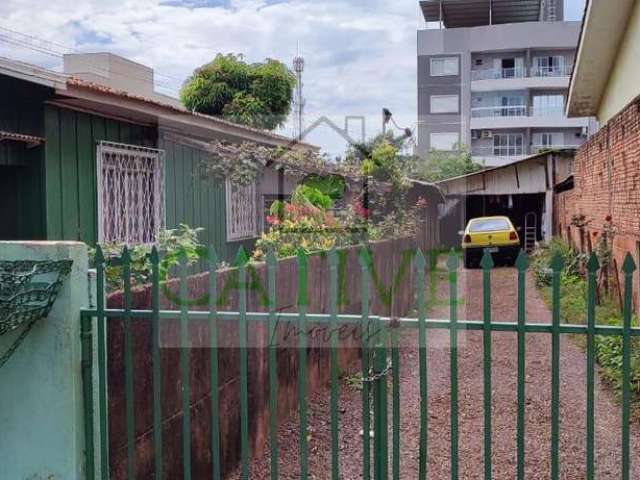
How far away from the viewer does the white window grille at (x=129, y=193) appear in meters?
6.79

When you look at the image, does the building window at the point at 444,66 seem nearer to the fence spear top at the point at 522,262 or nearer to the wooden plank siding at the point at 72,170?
the wooden plank siding at the point at 72,170

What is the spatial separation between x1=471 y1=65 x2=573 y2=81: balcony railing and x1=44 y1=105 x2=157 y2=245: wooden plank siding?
37564 millimetres

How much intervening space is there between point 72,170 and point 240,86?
16.1m

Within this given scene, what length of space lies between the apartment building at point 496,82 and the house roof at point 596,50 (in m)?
24.6

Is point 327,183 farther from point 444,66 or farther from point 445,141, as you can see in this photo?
point 444,66

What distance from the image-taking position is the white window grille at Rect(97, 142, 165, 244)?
22.3ft

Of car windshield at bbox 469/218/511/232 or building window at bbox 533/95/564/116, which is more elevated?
building window at bbox 533/95/564/116

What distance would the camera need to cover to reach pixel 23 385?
3.10 metres

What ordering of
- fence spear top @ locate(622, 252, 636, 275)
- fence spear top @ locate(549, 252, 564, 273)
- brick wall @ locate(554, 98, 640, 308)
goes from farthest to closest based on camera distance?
1. brick wall @ locate(554, 98, 640, 308)
2. fence spear top @ locate(549, 252, 564, 273)
3. fence spear top @ locate(622, 252, 636, 275)

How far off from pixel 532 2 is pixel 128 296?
148 ft

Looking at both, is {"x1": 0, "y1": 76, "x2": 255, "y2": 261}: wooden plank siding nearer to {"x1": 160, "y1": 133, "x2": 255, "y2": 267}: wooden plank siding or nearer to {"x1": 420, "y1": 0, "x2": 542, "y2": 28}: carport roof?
{"x1": 160, "y1": 133, "x2": 255, "y2": 267}: wooden plank siding

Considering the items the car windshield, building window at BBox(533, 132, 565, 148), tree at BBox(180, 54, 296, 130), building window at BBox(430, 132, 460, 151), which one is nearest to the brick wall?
the car windshield

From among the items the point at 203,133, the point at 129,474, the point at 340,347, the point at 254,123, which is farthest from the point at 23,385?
the point at 254,123

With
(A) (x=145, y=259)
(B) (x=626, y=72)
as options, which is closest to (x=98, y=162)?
(A) (x=145, y=259)
